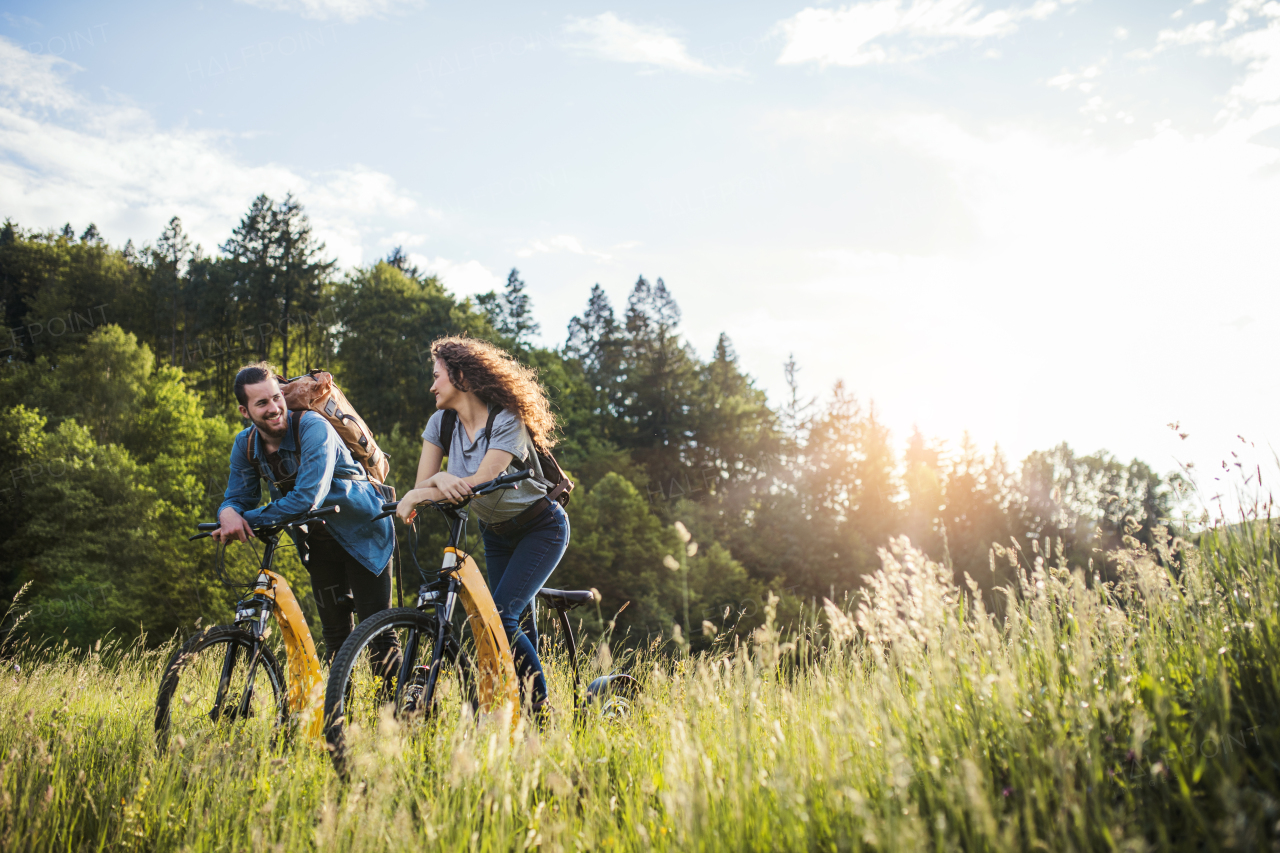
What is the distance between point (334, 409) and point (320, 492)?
77 cm

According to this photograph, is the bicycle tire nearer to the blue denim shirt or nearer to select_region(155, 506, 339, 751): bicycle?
select_region(155, 506, 339, 751): bicycle

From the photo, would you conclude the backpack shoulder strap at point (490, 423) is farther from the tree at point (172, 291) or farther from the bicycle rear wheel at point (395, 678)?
the tree at point (172, 291)

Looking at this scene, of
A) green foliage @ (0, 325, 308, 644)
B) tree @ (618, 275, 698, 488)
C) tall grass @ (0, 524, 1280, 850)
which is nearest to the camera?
tall grass @ (0, 524, 1280, 850)

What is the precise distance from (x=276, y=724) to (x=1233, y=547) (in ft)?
11.6

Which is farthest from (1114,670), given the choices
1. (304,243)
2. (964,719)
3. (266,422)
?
(304,243)

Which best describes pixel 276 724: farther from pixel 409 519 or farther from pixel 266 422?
pixel 266 422

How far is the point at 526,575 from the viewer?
338cm

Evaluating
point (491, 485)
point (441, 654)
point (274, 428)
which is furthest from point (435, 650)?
point (274, 428)

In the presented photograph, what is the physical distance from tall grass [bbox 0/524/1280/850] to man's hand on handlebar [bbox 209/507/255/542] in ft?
2.75

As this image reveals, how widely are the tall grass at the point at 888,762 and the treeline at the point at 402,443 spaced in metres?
22.2

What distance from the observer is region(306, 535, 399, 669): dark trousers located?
3807 millimetres

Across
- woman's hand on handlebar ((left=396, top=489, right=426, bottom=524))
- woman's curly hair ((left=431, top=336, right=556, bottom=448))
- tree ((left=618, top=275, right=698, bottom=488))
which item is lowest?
woman's hand on handlebar ((left=396, top=489, right=426, bottom=524))

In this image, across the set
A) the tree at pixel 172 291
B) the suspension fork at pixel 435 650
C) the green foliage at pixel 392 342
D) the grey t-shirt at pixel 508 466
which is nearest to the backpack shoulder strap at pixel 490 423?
the grey t-shirt at pixel 508 466

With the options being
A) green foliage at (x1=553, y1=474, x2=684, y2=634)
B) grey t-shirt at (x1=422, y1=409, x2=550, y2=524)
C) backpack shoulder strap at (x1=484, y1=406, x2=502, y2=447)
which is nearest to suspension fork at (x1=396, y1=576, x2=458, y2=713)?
grey t-shirt at (x1=422, y1=409, x2=550, y2=524)
